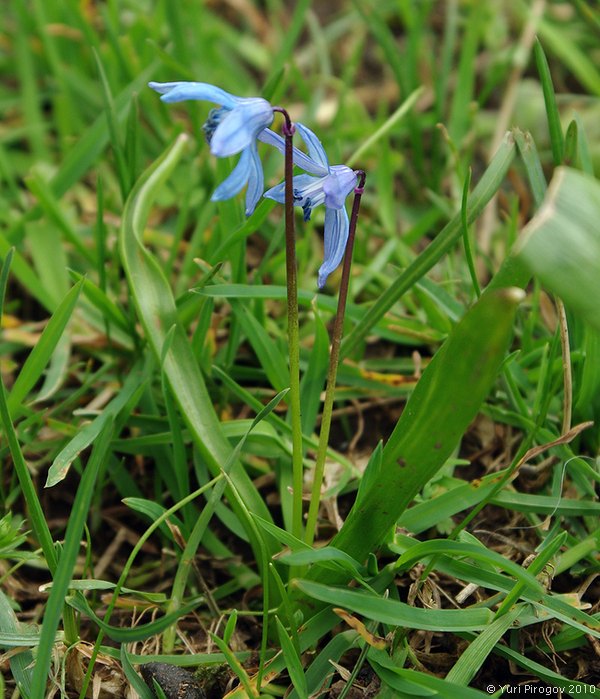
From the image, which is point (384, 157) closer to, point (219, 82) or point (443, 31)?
point (219, 82)

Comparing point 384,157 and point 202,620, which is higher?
point 384,157

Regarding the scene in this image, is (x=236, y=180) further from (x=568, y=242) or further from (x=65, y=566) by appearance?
(x=65, y=566)

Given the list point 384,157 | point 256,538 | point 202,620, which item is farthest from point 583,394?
point 384,157

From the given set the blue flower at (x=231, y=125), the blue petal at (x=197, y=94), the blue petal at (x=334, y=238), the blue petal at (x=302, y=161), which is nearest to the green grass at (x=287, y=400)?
the blue petal at (x=334, y=238)

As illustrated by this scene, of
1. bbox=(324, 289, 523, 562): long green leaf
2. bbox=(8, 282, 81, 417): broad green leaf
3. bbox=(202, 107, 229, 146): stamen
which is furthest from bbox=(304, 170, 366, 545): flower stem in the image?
bbox=(8, 282, 81, 417): broad green leaf

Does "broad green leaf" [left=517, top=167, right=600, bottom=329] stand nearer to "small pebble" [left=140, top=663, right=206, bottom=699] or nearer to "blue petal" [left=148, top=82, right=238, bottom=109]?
"blue petal" [left=148, top=82, right=238, bottom=109]

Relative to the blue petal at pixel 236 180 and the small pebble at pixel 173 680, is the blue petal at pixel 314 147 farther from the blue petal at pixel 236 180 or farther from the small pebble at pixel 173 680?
the small pebble at pixel 173 680

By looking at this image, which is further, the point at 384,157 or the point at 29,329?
the point at 384,157
